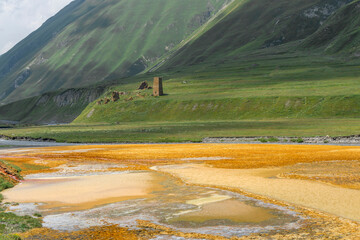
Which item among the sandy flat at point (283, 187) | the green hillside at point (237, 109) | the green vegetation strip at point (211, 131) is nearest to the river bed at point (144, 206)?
the sandy flat at point (283, 187)

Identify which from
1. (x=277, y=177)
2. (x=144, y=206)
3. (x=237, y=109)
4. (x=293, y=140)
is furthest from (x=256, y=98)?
(x=144, y=206)

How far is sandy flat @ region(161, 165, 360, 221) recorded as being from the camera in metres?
26.9

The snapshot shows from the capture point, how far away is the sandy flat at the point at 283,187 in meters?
26.9

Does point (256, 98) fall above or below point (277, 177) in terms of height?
above

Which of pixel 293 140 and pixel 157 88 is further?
pixel 157 88

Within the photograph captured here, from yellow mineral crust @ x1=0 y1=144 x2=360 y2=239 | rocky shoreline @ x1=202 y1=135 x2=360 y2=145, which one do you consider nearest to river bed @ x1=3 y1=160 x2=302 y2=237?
yellow mineral crust @ x1=0 y1=144 x2=360 y2=239

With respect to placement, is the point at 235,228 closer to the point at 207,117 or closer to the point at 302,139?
the point at 302,139

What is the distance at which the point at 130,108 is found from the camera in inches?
6309

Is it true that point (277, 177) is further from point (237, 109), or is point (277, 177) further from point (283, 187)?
point (237, 109)

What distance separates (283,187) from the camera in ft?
112

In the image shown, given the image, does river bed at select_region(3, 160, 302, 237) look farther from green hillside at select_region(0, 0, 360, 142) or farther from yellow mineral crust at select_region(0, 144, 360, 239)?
green hillside at select_region(0, 0, 360, 142)

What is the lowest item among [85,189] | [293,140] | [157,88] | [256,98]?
[293,140]

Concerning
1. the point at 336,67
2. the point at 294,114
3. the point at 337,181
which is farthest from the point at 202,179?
the point at 336,67

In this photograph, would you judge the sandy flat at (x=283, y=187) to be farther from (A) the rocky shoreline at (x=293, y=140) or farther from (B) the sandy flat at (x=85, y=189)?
(A) the rocky shoreline at (x=293, y=140)
